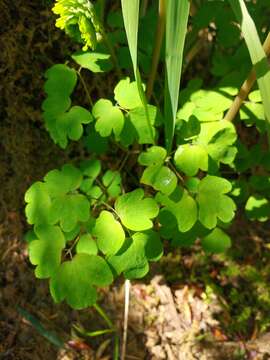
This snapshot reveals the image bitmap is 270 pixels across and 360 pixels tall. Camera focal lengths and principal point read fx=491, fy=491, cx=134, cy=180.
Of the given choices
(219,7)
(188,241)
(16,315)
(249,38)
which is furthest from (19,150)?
(249,38)

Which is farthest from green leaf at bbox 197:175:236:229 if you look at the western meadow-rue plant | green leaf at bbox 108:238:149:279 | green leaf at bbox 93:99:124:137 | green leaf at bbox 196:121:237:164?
green leaf at bbox 93:99:124:137

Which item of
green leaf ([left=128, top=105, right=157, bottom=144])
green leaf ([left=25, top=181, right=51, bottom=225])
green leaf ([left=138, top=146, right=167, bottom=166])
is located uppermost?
green leaf ([left=128, top=105, right=157, bottom=144])

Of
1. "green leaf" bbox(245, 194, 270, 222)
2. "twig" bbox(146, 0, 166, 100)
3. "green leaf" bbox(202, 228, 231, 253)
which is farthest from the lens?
"green leaf" bbox(245, 194, 270, 222)

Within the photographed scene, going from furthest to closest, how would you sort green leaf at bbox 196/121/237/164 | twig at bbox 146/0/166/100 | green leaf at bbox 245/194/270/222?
green leaf at bbox 245/194/270/222
green leaf at bbox 196/121/237/164
twig at bbox 146/0/166/100

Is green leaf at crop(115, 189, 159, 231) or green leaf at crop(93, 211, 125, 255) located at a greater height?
green leaf at crop(115, 189, 159, 231)

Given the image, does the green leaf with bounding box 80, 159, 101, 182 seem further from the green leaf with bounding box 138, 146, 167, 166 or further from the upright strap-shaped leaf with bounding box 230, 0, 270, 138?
the upright strap-shaped leaf with bounding box 230, 0, 270, 138

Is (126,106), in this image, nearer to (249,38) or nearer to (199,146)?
(199,146)
